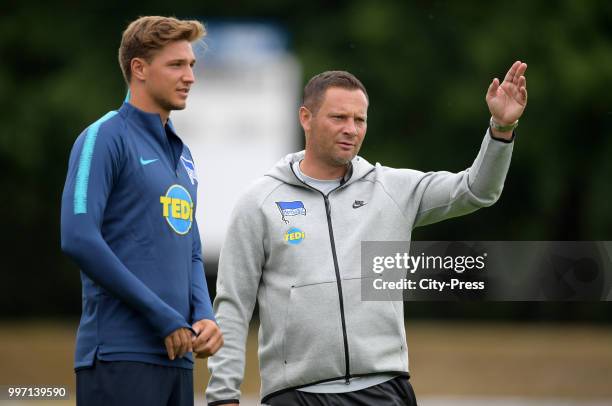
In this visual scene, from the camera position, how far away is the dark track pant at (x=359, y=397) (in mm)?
4727

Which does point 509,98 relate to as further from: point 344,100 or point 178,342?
point 178,342

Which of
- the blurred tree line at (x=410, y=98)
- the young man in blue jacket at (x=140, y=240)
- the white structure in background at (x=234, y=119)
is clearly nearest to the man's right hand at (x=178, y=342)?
the young man in blue jacket at (x=140, y=240)

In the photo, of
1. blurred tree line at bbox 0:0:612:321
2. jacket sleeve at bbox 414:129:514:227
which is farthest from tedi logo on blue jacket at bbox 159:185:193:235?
Answer: blurred tree line at bbox 0:0:612:321

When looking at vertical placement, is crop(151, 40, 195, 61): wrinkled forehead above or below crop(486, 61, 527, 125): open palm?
above

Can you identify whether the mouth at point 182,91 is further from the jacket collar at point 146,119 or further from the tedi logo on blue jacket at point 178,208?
the tedi logo on blue jacket at point 178,208

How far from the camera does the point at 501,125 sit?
467 centimetres

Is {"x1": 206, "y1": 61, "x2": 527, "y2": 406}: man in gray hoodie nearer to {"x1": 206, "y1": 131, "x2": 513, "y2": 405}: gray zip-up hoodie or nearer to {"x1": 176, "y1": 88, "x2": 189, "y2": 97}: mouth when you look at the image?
{"x1": 206, "y1": 131, "x2": 513, "y2": 405}: gray zip-up hoodie

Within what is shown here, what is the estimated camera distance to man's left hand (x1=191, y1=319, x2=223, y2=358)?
4355mm

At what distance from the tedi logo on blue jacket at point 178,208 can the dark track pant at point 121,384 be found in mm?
501

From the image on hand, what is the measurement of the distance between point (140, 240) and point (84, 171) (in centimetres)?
30

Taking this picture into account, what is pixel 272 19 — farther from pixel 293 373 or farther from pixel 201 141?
pixel 293 373

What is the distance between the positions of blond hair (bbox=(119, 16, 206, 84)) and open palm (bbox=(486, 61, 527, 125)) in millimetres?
1135

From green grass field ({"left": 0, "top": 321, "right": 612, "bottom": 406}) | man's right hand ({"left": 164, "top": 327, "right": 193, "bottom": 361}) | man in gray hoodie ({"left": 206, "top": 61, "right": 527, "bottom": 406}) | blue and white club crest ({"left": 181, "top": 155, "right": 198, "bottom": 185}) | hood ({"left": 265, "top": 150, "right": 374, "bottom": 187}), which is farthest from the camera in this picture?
green grass field ({"left": 0, "top": 321, "right": 612, "bottom": 406})

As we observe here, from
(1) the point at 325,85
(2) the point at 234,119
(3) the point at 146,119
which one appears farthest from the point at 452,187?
(2) the point at 234,119
